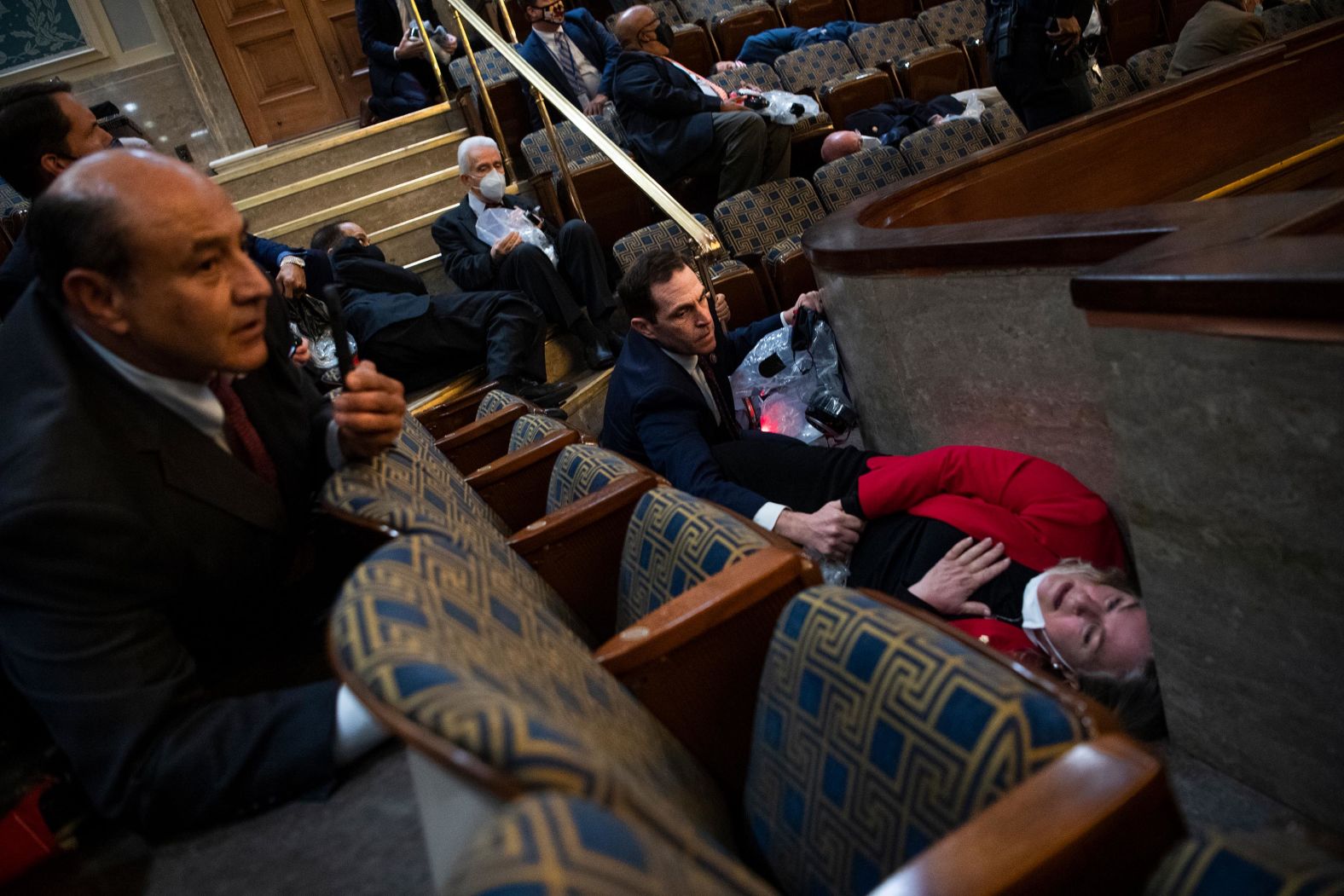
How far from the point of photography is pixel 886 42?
15.2 feet

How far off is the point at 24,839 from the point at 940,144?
3.41 metres

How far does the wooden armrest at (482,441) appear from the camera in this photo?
1718 millimetres

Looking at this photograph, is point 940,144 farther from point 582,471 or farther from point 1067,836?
point 1067,836

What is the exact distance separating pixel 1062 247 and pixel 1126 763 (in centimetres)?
74

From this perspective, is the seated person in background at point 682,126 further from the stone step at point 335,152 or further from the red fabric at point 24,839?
the red fabric at point 24,839

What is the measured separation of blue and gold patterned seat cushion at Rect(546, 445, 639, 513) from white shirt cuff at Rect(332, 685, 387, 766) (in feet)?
1.70

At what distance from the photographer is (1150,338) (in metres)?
0.86

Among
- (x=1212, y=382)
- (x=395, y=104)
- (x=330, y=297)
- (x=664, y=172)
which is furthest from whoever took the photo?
(x=395, y=104)

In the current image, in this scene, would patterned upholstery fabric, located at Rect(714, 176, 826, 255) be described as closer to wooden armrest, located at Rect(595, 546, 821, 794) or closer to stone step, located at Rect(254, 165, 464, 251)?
stone step, located at Rect(254, 165, 464, 251)

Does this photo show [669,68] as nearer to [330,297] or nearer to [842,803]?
[330,297]

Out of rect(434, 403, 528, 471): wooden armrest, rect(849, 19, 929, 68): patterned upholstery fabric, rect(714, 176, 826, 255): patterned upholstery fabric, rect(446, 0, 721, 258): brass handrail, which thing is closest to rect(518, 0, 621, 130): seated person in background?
rect(446, 0, 721, 258): brass handrail

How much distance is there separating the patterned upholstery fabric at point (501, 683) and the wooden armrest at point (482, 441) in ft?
2.95

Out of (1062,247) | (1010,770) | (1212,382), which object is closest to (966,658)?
(1010,770)

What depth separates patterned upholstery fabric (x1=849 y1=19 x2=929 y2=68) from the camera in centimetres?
455
